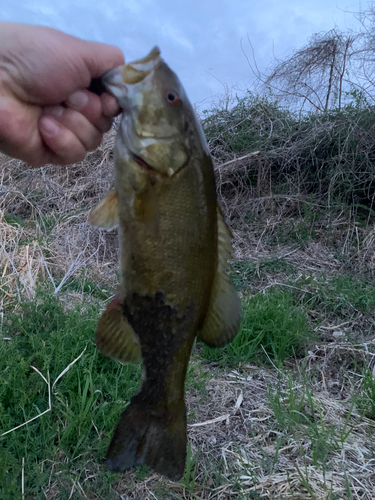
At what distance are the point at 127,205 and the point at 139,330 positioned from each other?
44 centimetres

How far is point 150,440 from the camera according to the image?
1.39 meters

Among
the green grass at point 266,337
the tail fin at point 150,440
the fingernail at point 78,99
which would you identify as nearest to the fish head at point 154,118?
the fingernail at point 78,99

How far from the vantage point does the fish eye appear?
4.13ft

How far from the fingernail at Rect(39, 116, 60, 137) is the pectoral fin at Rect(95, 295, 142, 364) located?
89 centimetres

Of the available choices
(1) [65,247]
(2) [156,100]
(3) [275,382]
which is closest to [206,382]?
(3) [275,382]

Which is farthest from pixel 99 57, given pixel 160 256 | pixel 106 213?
pixel 160 256

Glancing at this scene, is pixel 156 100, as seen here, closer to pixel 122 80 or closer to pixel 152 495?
pixel 122 80

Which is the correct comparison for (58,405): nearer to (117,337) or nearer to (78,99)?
(117,337)

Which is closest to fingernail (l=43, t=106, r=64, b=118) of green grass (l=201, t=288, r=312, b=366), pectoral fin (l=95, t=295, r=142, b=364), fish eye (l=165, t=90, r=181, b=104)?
fish eye (l=165, t=90, r=181, b=104)

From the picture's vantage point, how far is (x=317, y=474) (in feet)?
6.79

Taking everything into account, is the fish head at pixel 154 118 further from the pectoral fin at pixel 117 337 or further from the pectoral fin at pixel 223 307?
the pectoral fin at pixel 117 337

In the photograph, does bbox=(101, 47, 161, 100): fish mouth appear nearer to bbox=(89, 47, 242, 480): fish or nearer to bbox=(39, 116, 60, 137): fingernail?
bbox=(89, 47, 242, 480): fish

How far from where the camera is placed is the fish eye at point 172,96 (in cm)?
126

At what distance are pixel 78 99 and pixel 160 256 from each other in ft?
2.85
